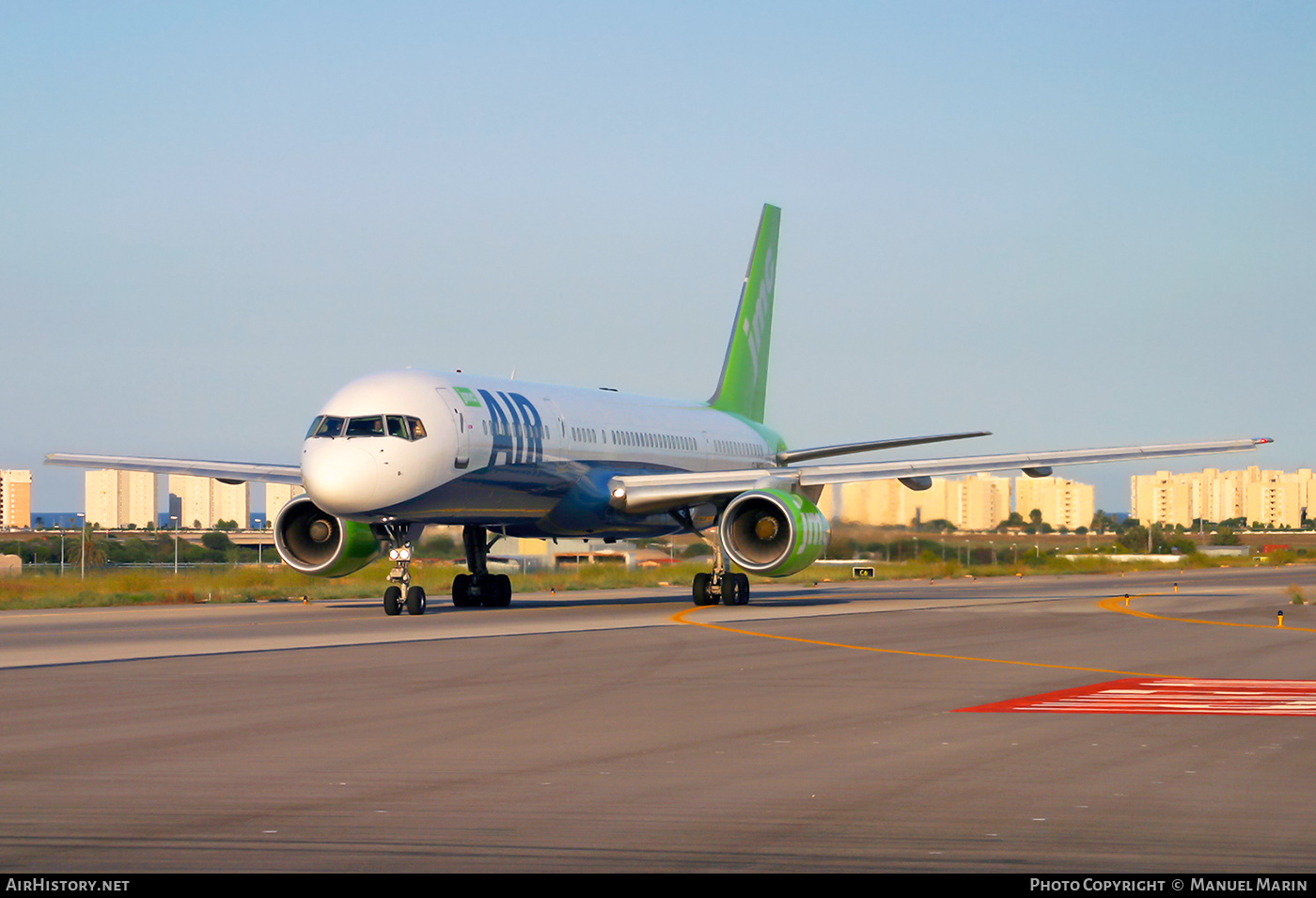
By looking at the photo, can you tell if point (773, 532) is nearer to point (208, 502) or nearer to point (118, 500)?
point (208, 502)

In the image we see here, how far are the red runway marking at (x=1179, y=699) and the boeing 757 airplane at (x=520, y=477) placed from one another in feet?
48.0

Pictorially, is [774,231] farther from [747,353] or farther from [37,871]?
[37,871]

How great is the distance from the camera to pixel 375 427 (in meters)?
27.0

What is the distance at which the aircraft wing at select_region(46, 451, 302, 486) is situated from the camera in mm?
31984

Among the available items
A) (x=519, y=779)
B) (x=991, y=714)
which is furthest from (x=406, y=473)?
(x=519, y=779)

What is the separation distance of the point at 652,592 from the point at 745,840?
113ft

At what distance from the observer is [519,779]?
918 cm

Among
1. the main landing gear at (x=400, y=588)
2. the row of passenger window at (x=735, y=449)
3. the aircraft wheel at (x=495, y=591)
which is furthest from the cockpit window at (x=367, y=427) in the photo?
the row of passenger window at (x=735, y=449)

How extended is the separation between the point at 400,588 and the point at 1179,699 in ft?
55.3

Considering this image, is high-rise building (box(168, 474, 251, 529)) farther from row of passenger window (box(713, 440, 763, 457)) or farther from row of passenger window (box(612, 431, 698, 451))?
row of passenger window (box(612, 431, 698, 451))

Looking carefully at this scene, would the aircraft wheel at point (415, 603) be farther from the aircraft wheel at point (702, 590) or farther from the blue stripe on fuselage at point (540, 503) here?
the aircraft wheel at point (702, 590)

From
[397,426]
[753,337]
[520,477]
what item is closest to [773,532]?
[520,477]

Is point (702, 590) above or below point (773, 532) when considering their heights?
below

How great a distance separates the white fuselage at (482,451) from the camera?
26703 mm
